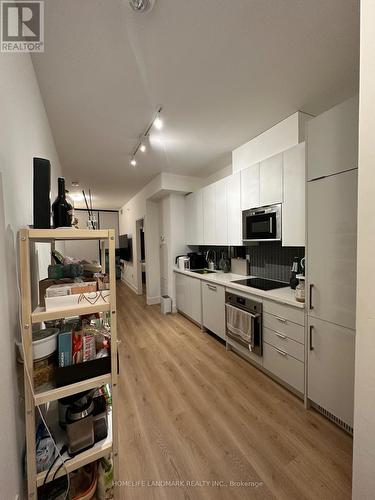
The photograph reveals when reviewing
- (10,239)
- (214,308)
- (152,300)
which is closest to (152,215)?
(152,300)

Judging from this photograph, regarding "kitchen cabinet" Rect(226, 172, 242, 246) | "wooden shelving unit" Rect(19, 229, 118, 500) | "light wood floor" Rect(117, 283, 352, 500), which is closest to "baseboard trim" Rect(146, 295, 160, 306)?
"light wood floor" Rect(117, 283, 352, 500)

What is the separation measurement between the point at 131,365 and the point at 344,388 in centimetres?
201

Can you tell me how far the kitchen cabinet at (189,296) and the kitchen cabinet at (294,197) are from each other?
1610mm

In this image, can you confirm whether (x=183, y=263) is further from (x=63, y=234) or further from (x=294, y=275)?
(x=63, y=234)

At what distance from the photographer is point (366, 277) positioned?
0.79m

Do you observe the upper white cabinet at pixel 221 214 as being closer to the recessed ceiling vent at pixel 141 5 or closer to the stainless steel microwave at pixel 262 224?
the stainless steel microwave at pixel 262 224

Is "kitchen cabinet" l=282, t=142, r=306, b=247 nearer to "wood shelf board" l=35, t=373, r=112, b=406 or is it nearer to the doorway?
"wood shelf board" l=35, t=373, r=112, b=406

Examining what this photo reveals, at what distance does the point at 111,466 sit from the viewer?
1053 millimetres

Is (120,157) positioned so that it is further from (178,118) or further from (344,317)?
(344,317)

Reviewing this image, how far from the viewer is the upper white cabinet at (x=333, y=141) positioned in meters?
1.36

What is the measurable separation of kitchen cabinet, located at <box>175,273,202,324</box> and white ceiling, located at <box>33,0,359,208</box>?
2146 millimetres

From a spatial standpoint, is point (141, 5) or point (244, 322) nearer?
point (141, 5)

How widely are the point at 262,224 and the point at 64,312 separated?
208 centimetres

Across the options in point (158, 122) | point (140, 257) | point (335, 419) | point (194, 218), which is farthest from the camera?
point (140, 257)
